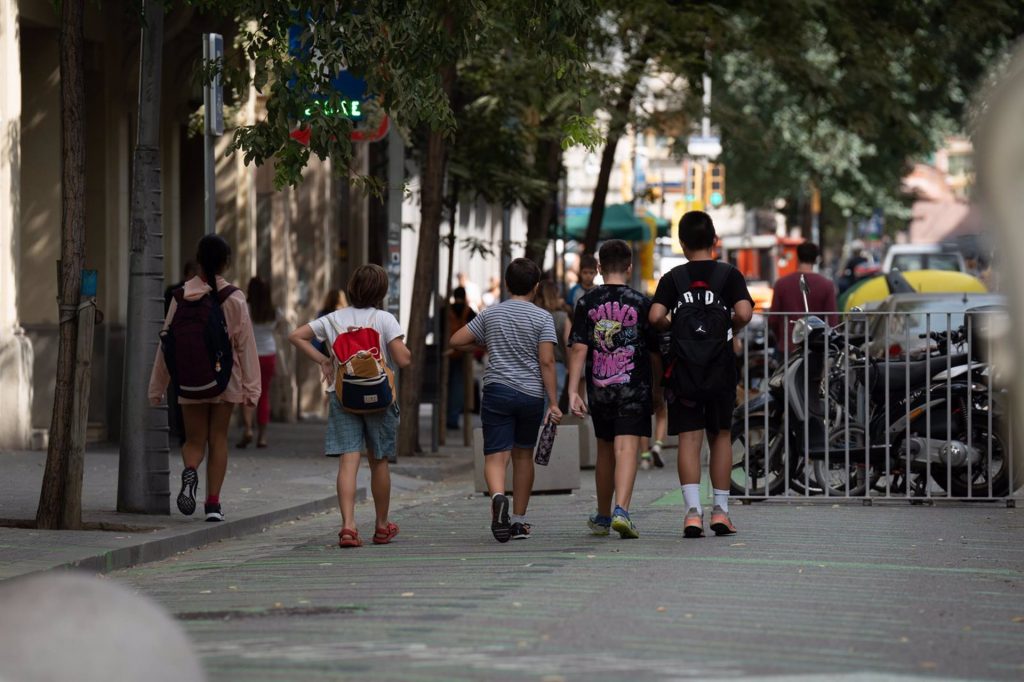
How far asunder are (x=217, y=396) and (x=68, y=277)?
1.17 meters

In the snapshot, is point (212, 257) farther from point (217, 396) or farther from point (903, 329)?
point (903, 329)

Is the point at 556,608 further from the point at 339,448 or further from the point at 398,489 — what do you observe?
the point at 398,489

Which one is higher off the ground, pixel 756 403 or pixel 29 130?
pixel 29 130

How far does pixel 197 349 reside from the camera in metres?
11.6

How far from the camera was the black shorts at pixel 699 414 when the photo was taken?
10.9m

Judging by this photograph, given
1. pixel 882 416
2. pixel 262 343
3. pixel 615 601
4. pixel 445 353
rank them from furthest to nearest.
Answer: pixel 445 353, pixel 262 343, pixel 882 416, pixel 615 601

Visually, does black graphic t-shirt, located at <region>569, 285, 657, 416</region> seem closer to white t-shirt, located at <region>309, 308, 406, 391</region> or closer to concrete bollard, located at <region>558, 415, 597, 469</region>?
white t-shirt, located at <region>309, 308, 406, 391</region>

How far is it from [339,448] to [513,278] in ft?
4.56

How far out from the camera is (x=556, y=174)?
23375 millimetres

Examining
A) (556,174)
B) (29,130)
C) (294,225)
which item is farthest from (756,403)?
(294,225)

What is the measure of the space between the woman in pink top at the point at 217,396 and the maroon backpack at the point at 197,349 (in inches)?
2.5

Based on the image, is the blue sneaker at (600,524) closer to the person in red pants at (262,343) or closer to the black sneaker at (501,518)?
the black sneaker at (501,518)

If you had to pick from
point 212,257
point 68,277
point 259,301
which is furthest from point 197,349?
point 259,301

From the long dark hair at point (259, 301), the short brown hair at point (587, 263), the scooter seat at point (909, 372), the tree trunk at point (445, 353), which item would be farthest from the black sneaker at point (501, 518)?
the long dark hair at point (259, 301)
